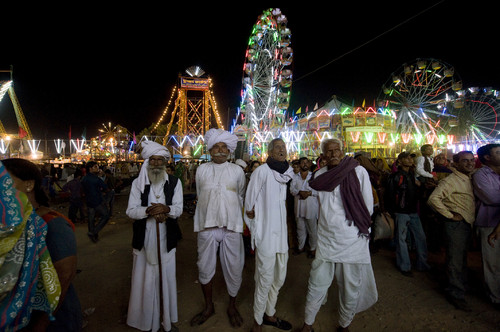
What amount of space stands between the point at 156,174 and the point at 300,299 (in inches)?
95.5

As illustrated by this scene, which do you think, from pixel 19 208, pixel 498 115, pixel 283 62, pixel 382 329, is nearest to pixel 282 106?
pixel 283 62

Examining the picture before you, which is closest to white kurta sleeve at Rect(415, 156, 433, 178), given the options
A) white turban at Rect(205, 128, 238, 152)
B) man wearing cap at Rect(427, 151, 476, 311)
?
man wearing cap at Rect(427, 151, 476, 311)

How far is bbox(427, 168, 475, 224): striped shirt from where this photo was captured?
10.0 ft

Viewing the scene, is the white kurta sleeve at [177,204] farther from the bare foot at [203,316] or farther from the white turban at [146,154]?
the bare foot at [203,316]

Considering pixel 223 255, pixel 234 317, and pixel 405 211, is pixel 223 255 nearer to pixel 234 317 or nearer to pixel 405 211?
pixel 234 317

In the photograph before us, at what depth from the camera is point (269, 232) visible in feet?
8.39

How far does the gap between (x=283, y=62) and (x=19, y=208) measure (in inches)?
788

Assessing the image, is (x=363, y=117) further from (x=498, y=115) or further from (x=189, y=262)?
(x=189, y=262)

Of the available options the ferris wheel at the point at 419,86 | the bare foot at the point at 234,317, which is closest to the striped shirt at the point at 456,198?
the bare foot at the point at 234,317

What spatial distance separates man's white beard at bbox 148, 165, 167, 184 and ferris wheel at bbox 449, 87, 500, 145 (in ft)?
107

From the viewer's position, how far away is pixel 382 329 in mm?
2656

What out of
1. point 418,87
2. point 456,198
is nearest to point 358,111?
point 418,87

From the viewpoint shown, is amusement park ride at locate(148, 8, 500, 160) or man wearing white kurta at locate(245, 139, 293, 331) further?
amusement park ride at locate(148, 8, 500, 160)

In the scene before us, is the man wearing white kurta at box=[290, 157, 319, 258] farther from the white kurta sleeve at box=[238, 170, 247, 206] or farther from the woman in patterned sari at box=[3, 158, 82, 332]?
the woman in patterned sari at box=[3, 158, 82, 332]
